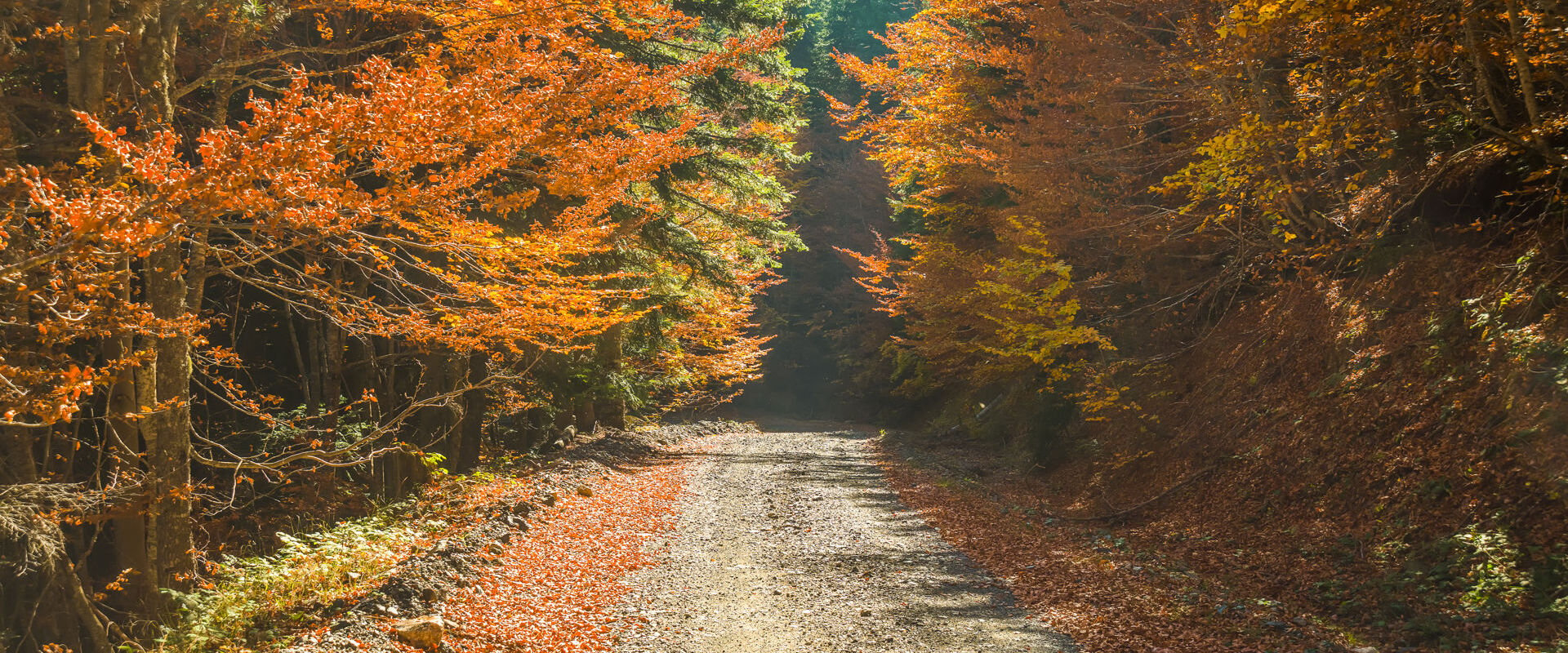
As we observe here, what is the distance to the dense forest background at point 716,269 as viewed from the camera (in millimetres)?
6219

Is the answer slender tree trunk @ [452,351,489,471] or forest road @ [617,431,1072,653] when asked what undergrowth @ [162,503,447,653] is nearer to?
forest road @ [617,431,1072,653]

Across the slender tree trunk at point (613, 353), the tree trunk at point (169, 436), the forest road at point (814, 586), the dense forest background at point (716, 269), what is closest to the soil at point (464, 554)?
the dense forest background at point (716, 269)

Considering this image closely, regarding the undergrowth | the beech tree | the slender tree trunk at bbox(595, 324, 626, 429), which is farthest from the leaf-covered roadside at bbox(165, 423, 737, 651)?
the slender tree trunk at bbox(595, 324, 626, 429)

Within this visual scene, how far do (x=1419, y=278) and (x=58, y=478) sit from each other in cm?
1440

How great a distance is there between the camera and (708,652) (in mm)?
6859

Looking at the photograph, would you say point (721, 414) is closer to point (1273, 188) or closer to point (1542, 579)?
point (1273, 188)

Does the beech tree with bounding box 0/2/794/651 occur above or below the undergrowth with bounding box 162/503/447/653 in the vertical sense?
above

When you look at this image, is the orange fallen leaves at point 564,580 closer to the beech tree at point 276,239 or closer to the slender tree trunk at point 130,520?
the beech tree at point 276,239

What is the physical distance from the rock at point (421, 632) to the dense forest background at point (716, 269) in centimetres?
241

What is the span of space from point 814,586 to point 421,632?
3731 millimetres

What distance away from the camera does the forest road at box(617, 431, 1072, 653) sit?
7070 millimetres

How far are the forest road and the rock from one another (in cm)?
144

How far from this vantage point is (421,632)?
261 inches

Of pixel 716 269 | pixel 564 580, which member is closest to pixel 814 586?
pixel 564 580
